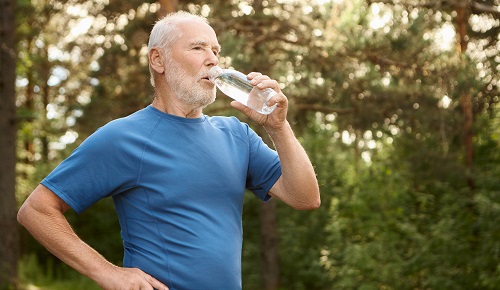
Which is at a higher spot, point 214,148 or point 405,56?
point 405,56

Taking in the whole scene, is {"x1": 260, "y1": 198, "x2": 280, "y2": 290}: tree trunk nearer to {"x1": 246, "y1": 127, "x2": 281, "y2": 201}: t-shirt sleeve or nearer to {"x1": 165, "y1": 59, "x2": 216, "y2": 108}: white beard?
{"x1": 246, "y1": 127, "x2": 281, "y2": 201}: t-shirt sleeve

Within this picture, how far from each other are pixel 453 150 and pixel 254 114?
8470 millimetres

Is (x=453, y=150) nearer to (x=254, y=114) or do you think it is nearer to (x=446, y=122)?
Answer: (x=446, y=122)

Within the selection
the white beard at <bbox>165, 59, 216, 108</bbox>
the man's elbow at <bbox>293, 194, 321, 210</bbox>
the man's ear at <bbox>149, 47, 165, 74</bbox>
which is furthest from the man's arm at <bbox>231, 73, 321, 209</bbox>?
the man's ear at <bbox>149, 47, 165, 74</bbox>

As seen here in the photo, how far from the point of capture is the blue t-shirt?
2357mm

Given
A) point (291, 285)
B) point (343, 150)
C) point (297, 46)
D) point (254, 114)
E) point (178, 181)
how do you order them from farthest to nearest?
point (291, 285), point (343, 150), point (297, 46), point (254, 114), point (178, 181)

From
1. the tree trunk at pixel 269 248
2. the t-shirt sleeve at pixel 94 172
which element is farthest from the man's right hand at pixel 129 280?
the tree trunk at pixel 269 248

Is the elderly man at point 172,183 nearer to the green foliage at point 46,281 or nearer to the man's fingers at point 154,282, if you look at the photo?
the man's fingers at point 154,282

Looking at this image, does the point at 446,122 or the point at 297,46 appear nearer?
the point at 446,122

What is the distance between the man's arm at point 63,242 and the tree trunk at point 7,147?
9.69 m

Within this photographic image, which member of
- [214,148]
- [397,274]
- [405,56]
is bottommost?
[214,148]

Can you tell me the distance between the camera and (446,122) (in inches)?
405

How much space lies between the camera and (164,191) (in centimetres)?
237

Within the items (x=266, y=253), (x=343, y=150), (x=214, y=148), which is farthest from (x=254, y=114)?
(x=266, y=253)
